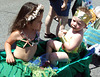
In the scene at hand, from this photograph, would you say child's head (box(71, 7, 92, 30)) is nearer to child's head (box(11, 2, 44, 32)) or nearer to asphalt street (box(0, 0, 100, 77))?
child's head (box(11, 2, 44, 32))

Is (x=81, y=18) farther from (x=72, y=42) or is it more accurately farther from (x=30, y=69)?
(x=30, y=69)

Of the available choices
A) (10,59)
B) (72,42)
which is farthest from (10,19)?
(72,42)

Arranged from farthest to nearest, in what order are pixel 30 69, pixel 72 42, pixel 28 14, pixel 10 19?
pixel 10 19 → pixel 72 42 → pixel 30 69 → pixel 28 14

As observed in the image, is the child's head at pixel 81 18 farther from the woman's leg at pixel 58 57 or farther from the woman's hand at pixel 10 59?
the woman's hand at pixel 10 59

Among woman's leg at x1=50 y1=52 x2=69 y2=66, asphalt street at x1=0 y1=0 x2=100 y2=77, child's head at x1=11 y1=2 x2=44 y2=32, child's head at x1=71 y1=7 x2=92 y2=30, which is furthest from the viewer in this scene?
asphalt street at x1=0 y1=0 x2=100 y2=77

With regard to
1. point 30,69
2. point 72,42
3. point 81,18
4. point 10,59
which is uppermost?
point 81,18

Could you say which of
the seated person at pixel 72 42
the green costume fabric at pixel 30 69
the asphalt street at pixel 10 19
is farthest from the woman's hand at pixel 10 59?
the asphalt street at pixel 10 19

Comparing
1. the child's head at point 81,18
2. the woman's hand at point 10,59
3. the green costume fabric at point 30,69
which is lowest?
the green costume fabric at point 30,69

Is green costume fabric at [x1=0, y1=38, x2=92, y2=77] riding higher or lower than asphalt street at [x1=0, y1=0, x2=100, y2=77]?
lower

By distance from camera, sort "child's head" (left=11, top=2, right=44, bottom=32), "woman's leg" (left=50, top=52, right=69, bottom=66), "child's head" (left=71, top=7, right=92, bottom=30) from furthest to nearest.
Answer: "woman's leg" (left=50, top=52, right=69, bottom=66)
"child's head" (left=71, top=7, right=92, bottom=30)
"child's head" (left=11, top=2, right=44, bottom=32)

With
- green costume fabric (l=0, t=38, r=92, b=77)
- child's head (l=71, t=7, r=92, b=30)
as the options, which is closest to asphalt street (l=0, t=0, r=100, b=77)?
green costume fabric (l=0, t=38, r=92, b=77)

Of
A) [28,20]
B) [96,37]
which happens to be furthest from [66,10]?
[28,20]

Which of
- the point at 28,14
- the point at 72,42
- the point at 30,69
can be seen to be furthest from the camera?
the point at 72,42

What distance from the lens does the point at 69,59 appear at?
2080 millimetres
